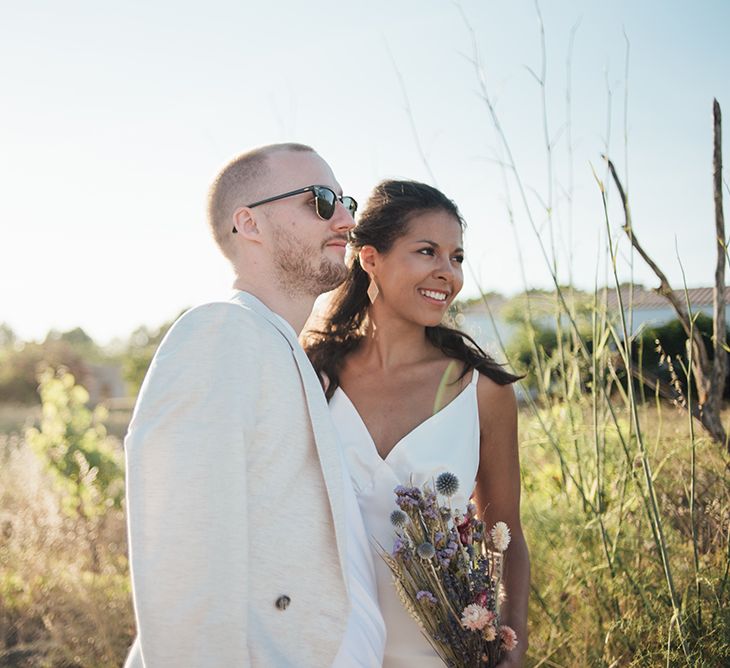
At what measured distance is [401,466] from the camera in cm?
257

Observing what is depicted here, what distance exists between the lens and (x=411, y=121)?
3.53m

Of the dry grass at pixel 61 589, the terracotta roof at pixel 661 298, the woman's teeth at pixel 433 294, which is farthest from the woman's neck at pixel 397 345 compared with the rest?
the dry grass at pixel 61 589

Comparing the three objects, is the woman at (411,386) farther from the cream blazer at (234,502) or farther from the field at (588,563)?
the cream blazer at (234,502)

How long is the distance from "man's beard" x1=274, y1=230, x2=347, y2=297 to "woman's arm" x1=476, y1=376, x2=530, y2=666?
94cm

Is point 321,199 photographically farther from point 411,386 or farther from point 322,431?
point 411,386

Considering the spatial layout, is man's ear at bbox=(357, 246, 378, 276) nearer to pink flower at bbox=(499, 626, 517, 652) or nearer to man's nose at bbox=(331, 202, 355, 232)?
man's nose at bbox=(331, 202, 355, 232)

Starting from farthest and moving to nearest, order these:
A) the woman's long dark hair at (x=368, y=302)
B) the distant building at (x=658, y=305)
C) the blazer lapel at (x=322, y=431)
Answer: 1. the distant building at (x=658, y=305)
2. the woman's long dark hair at (x=368, y=302)
3. the blazer lapel at (x=322, y=431)

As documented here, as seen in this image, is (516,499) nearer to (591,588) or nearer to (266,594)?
(591,588)

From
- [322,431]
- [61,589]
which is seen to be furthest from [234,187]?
[61,589]

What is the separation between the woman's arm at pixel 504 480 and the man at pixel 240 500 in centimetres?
78

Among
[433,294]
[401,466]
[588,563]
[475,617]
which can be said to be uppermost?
[433,294]

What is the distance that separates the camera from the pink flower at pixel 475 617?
6.00 feet

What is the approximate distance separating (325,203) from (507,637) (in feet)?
4.49

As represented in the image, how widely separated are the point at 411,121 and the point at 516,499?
6.36 feet
